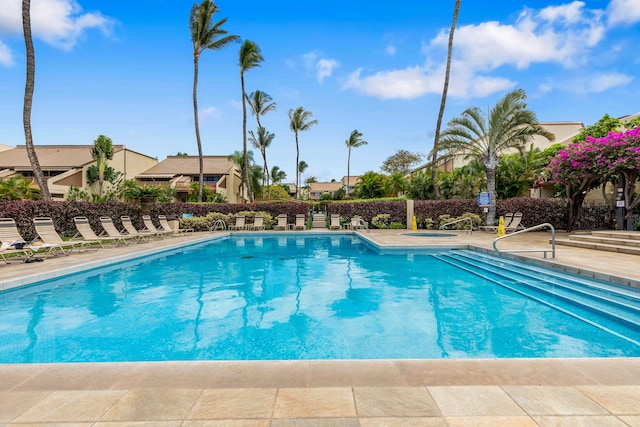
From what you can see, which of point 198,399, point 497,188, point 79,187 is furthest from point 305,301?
point 79,187

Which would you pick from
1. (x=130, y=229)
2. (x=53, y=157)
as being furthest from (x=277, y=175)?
(x=130, y=229)

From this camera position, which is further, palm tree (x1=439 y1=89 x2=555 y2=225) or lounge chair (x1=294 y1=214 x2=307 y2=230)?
lounge chair (x1=294 y1=214 x2=307 y2=230)

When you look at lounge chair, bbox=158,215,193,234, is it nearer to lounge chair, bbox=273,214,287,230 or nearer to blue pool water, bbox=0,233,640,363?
lounge chair, bbox=273,214,287,230

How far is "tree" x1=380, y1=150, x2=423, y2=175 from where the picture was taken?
47031mm

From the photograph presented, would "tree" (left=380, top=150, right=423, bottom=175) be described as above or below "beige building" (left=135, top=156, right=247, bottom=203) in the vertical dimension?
above

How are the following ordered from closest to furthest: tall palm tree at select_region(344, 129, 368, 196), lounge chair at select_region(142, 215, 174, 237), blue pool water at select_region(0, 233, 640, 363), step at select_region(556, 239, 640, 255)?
1. blue pool water at select_region(0, 233, 640, 363)
2. step at select_region(556, 239, 640, 255)
3. lounge chair at select_region(142, 215, 174, 237)
4. tall palm tree at select_region(344, 129, 368, 196)

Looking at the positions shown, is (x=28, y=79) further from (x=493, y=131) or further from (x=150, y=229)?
(x=493, y=131)

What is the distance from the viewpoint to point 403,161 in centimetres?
4738

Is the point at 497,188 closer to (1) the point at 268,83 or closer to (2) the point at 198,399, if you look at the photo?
(1) the point at 268,83

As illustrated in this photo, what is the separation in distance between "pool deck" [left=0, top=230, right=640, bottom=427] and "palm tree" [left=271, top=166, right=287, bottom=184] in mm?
67447

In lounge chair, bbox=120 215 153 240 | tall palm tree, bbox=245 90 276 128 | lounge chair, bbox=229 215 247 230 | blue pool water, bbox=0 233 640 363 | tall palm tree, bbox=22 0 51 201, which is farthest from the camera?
tall palm tree, bbox=245 90 276 128

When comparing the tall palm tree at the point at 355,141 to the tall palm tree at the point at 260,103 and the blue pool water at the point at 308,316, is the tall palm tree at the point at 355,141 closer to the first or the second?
the tall palm tree at the point at 260,103

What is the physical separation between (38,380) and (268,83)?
97.3 feet

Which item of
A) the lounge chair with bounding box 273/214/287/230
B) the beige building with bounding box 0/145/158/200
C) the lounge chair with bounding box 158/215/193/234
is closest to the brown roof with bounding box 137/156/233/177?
the beige building with bounding box 0/145/158/200
